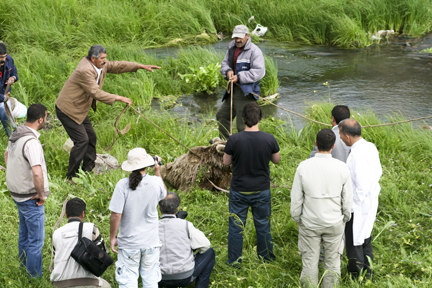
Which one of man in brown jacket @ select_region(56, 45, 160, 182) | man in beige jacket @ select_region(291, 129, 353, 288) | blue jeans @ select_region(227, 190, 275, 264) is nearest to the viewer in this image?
man in beige jacket @ select_region(291, 129, 353, 288)

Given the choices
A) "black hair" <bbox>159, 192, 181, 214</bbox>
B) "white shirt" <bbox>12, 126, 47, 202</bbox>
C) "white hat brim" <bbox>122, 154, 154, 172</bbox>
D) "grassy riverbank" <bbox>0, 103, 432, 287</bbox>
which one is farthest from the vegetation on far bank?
"white hat brim" <bbox>122, 154, 154, 172</bbox>

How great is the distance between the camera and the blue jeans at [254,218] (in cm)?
390

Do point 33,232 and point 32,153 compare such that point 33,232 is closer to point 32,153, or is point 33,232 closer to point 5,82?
point 32,153

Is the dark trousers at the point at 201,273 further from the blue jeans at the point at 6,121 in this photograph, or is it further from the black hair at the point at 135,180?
the blue jeans at the point at 6,121

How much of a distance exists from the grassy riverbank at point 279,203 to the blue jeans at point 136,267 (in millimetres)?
539

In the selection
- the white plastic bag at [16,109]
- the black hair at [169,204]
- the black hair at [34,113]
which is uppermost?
the black hair at [34,113]

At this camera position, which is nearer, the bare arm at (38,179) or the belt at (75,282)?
the belt at (75,282)

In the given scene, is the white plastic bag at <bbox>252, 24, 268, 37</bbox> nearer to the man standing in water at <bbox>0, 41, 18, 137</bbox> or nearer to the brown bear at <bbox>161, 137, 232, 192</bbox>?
the man standing in water at <bbox>0, 41, 18, 137</bbox>

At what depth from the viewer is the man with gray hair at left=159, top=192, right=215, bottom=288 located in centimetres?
349

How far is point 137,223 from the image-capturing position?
3363 millimetres

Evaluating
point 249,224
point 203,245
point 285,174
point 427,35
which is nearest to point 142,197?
point 203,245

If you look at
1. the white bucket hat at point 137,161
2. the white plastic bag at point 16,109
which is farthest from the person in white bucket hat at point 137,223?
the white plastic bag at point 16,109

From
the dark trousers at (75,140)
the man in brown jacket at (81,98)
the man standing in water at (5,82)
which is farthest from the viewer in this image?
the man standing in water at (5,82)

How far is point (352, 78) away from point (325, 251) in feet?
23.5
